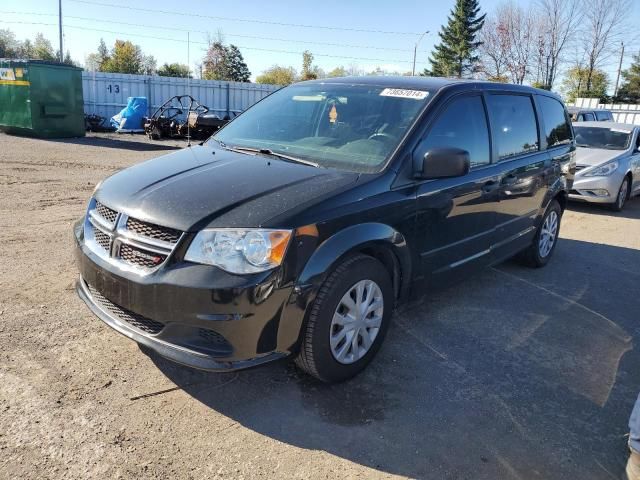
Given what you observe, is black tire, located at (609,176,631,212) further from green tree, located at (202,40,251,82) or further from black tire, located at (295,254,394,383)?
green tree, located at (202,40,251,82)

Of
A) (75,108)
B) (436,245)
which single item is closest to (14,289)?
(436,245)

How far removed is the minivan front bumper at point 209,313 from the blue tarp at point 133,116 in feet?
64.9

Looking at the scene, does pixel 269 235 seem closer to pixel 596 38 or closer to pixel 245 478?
pixel 245 478

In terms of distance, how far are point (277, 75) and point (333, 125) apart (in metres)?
70.7

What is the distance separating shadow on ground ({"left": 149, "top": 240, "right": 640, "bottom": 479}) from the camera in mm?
2672

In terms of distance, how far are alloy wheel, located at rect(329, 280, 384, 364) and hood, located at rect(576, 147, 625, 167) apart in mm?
7910

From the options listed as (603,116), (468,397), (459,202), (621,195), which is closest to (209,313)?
(468,397)

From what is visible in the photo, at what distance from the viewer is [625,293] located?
5230mm

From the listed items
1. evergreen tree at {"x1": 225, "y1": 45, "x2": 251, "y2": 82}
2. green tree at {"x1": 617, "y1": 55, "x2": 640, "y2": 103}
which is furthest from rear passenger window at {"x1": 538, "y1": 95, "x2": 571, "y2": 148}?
evergreen tree at {"x1": 225, "y1": 45, "x2": 251, "y2": 82}

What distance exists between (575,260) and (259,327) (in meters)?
4.99

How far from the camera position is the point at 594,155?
388 inches

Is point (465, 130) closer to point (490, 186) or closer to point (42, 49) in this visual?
point (490, 186)

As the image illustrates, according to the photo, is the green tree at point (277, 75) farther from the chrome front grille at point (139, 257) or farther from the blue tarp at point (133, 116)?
the chrome front grille at point (139, 257)

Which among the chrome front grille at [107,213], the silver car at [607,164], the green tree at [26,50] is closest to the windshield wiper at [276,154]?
the chrome front grille at [107,213]
